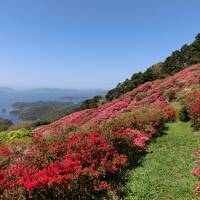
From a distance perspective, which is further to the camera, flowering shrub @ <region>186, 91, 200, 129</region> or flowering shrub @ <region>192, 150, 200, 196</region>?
flowering shrub @ <region>186, 91, 200, 129</region>

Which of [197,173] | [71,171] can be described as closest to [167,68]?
[197,173]

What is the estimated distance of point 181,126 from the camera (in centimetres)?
1808

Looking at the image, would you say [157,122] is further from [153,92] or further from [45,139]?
[153,92]

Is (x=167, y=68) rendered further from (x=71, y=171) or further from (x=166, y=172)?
(x=71, y=171)

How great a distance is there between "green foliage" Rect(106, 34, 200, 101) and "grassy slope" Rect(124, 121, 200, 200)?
128ft

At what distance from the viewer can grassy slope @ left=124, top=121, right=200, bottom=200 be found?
937 centimetres

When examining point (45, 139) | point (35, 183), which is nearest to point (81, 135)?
point (45, 139)

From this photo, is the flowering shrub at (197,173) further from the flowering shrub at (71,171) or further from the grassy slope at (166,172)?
the flowering shrub at (71,171)

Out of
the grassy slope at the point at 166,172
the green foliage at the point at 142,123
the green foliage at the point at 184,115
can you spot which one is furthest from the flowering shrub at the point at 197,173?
the green foliage at the point at 184,115

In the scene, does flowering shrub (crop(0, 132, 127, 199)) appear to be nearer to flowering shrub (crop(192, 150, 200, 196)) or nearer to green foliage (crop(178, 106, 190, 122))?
flowering shrub (crop(192, 150, 200, 196))

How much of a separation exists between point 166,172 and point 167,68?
5031cm

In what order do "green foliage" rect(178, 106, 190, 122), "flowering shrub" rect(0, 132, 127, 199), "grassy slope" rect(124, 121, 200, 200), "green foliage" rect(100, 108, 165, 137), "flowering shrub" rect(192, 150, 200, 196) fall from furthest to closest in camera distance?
"green foliage" rect(178, 106, 190, 122), "green foliage" rect(100, 108, 165, 137), "grassy slope" rect(124, 121, 200, 200), "flowering shrub" rect(192, 150, 200, 196), "flowering shrub" rect(0, 132, 127, 199)

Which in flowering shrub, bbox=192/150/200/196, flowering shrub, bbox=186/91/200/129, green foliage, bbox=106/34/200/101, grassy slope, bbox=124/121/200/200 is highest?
green foliage, bbox=106/34/200/101

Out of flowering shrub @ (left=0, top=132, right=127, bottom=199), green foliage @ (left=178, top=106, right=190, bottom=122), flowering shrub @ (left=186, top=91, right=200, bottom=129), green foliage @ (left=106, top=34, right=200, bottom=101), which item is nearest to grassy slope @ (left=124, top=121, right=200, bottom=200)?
flowering shrub @ (left=186, top=91, right=200, bottom=129)
